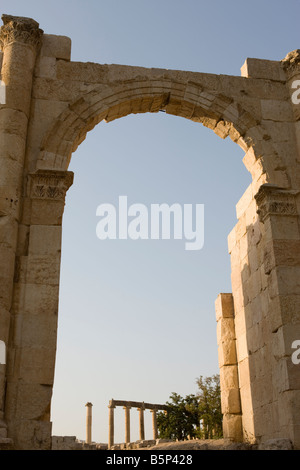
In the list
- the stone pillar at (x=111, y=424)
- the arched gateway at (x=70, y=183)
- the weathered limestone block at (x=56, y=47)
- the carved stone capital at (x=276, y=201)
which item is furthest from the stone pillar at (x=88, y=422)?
the weathered limestone block at (x=56, y=47)

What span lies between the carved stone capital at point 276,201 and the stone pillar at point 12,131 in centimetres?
419

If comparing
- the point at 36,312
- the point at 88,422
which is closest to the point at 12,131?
the point at 36,312

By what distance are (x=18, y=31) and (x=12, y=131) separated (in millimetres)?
2080

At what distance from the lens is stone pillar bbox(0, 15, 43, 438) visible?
7680 millimetres

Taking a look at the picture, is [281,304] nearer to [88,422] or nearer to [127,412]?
[127,412]

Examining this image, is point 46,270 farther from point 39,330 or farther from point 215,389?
point 215,389

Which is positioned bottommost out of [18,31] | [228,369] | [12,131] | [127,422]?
[127,422]

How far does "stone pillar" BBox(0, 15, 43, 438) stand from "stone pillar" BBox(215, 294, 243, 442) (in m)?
5.47

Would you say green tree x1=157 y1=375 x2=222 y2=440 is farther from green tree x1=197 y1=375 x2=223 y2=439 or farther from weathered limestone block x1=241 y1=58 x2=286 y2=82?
weathered limestone block x1=241 y1=58 x2=286 y2=82

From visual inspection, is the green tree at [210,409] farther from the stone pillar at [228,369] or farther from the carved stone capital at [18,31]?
the carved stone capital at [18,31]

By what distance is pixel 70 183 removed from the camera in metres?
8.65

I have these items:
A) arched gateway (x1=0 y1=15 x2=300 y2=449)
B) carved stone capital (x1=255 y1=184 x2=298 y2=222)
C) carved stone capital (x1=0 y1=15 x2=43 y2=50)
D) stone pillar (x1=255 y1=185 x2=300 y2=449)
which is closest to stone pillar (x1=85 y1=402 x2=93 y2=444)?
arched gateway (x1=0 y1=15 x2=300 y2=449)

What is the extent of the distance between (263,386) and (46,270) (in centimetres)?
459

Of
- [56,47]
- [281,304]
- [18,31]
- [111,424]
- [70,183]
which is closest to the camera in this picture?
[281,304]
